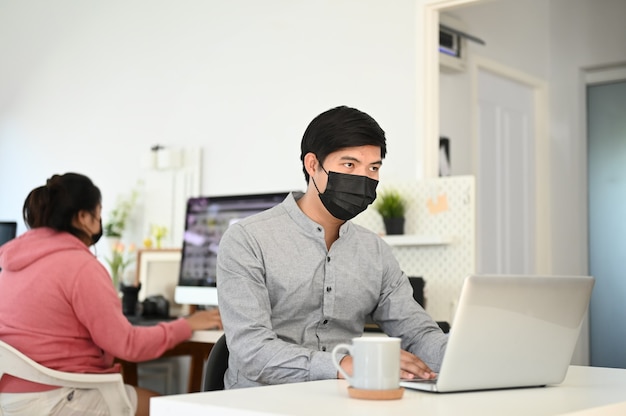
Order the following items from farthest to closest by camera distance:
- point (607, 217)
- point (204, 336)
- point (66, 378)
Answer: point (607, 217)
point (204, 336)
point (66, 378)

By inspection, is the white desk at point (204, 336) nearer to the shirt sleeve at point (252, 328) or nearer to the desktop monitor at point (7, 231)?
the shirt sleeve at point (252, 328)

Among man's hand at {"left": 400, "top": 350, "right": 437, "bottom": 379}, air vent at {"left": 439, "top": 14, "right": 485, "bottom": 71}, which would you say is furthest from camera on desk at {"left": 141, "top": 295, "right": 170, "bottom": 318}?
man's hand at {"left": 400, "top": 350, "right": 437, "bottom": 379}

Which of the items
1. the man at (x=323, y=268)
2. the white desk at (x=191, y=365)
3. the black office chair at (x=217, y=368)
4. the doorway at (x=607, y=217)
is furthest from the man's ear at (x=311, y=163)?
the doorway at (x=607, y=217)

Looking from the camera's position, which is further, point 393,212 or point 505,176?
point 505,176

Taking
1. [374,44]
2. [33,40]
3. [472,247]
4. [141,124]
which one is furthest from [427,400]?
[33,40]

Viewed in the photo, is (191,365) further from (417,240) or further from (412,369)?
(412,369)

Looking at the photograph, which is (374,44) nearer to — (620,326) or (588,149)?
(588,149)

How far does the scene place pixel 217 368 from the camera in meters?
1.80

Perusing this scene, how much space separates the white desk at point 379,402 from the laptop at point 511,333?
3 centimetres

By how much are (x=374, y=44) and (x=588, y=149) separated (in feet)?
5.58

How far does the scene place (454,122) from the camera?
3.97 metres

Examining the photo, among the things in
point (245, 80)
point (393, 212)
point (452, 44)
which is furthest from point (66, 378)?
point (452, 44)

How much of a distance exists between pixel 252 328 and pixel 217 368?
19 cm

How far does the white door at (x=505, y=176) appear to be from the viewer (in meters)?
4.26
